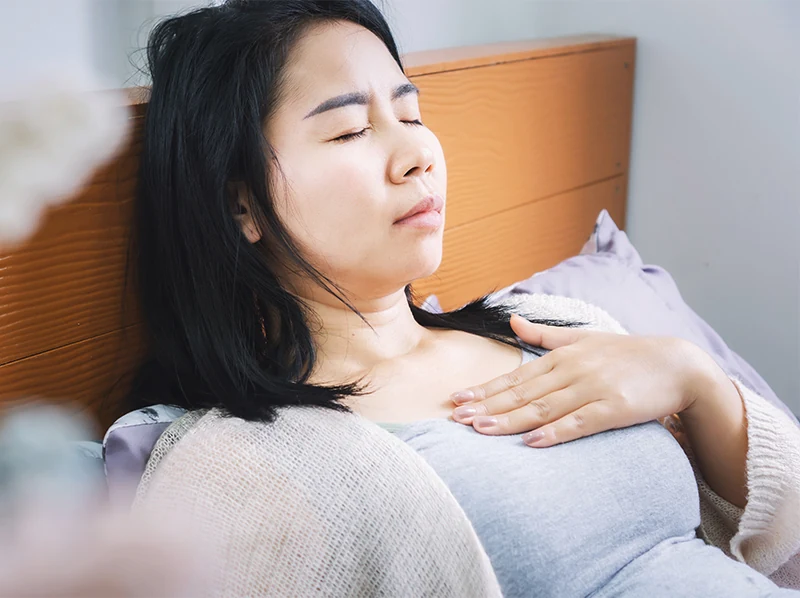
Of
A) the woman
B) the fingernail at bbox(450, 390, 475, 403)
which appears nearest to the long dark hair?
the woman

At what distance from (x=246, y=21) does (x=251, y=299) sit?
298 millimetres

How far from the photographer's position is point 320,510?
0.72 meters

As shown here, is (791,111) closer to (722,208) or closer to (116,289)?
(722,208)

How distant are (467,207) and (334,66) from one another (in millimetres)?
576

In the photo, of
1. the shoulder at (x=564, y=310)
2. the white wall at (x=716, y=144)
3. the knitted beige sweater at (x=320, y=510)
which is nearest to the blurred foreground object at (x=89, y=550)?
the knitted beige sweater at (x=320, y=510)

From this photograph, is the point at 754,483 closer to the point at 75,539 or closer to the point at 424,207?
the point at 424,207

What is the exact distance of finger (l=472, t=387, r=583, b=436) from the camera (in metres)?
0.83

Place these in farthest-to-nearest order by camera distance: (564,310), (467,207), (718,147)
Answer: (718,147)
(467,207)
(564,310)

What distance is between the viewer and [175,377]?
35.4 inches

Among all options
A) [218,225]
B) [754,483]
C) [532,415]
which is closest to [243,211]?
[218,225]

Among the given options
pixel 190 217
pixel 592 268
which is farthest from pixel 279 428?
pixel 592 268

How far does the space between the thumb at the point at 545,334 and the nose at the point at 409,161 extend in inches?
9.7

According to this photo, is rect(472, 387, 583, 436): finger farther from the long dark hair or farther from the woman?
the long dark hair

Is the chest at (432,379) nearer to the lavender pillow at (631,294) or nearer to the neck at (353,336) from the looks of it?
the neck at (353,336)
